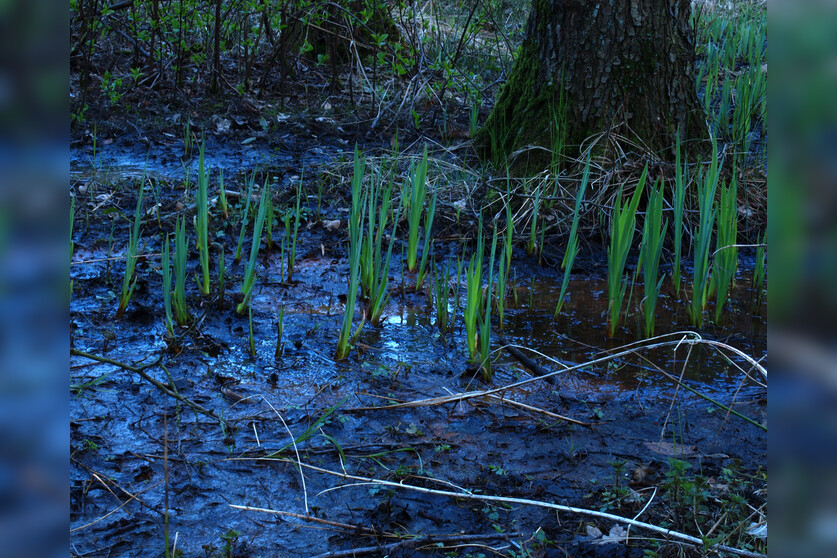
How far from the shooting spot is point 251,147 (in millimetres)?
4789

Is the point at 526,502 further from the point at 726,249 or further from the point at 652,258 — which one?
the point at 726,249

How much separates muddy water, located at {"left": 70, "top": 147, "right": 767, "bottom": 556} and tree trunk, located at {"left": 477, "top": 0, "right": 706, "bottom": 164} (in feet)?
3.79

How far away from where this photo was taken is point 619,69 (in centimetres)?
362

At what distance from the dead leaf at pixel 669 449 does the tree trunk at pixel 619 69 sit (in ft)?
6.42

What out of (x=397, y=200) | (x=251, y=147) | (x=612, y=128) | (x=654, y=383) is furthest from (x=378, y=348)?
(x=251, y=147)

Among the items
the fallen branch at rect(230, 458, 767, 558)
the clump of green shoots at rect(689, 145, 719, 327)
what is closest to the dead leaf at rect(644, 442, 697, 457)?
the fallen branch at rect(230, 458, 767, 558)

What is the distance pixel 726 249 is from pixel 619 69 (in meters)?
1.39

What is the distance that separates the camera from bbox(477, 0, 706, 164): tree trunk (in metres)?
3.58

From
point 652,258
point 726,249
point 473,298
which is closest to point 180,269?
point 473,298

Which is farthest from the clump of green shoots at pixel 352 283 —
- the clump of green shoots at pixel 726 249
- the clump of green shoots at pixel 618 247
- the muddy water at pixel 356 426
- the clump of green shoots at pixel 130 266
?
the clump of green shoots at pixel 726 249

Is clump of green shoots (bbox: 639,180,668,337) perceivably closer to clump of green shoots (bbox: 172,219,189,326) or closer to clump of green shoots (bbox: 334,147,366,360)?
clump of green shoots (bbox: 334,147,366,360)

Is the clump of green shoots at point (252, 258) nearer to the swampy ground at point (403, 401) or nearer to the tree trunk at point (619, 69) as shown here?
the swampy ground at point (403, 401)

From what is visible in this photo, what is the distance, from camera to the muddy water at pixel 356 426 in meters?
1.55
